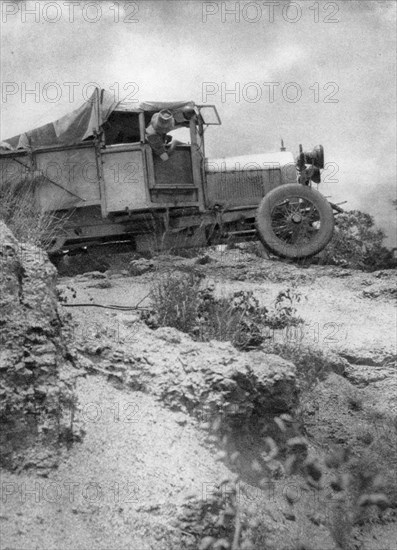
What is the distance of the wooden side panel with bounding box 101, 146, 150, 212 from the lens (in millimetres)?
10414

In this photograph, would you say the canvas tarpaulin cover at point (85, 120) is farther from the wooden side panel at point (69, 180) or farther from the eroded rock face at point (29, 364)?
the eroded rock face at point (29, 364)

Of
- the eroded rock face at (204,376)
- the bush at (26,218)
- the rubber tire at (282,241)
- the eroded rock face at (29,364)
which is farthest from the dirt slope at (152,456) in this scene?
the rubber tire at (282,241)

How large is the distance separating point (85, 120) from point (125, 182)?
1.06 metres

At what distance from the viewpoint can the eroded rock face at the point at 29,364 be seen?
12.6 ft

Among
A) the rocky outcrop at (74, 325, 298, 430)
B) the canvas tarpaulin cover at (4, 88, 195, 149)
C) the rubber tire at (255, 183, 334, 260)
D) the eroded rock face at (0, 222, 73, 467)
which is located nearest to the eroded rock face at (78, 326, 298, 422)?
the rocky outcrop at (74, 325, 298, 430)

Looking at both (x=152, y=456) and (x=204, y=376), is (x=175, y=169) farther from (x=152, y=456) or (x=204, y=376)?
(x=152, y=456)

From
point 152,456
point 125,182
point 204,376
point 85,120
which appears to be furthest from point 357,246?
point 152,456

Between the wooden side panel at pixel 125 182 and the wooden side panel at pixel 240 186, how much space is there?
109cm

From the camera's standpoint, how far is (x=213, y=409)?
14.7 feet

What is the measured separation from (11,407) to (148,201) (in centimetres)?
676

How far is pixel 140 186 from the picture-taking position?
1043 centimetres

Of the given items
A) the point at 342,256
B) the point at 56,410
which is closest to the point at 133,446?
the point at 56,410

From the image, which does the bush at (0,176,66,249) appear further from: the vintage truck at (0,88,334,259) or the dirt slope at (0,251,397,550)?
the dirt slope at (0,251,397,550)

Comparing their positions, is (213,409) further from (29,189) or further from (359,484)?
(29,189)
